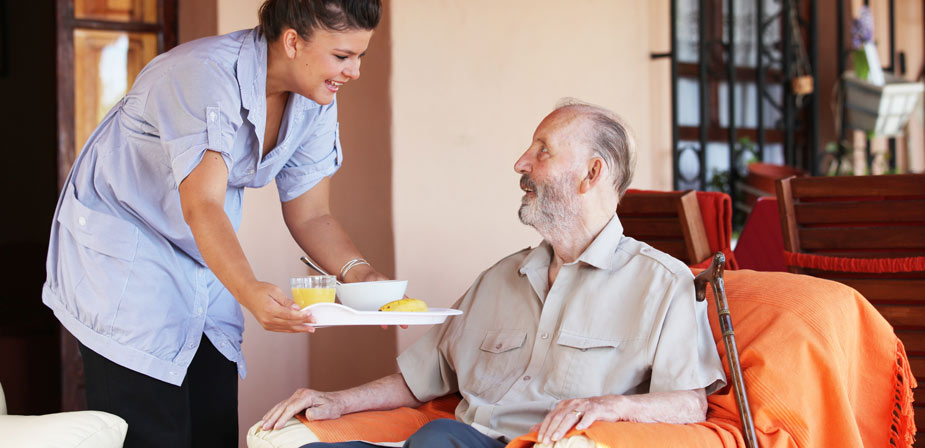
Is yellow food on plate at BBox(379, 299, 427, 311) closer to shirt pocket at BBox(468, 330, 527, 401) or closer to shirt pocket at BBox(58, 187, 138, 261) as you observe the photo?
shirt pocket at BBox(468, 330, 527, 401)

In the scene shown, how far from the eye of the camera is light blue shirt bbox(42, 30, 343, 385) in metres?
1.76

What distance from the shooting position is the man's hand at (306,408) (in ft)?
6.39

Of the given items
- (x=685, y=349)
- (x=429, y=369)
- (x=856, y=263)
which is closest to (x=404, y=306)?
(x=429, y=369)

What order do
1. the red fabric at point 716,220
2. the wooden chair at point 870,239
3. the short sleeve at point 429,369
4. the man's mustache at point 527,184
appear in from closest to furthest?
the man's mustache at point 527,184
the short sleeve at point 429,369
the wooden chair at point 870,239
the red fabric at point 716,220

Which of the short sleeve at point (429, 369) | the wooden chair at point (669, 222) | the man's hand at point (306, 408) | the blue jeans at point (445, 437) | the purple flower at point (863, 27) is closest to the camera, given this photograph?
the blue jeans at point (445, 437)

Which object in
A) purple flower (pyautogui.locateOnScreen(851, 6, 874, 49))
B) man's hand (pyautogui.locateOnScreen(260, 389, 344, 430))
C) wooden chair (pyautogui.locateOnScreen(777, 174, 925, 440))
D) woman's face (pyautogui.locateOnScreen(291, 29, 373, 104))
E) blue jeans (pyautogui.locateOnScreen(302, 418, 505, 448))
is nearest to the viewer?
blue jeans (pyautogui.locateOnScreen(302, 418, 505, 448))

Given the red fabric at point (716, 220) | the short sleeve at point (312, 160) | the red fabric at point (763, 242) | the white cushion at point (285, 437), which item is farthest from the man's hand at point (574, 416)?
the red fabric at point (763, 242)

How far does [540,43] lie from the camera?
343 centimetres

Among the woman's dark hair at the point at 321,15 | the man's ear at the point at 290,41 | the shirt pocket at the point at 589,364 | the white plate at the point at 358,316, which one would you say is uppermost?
the woman's dark hair at the point at 321,15

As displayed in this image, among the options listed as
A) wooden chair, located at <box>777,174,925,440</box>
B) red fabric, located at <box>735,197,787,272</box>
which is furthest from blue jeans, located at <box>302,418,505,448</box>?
red fabric, located at <box>735,197,787,272</box>

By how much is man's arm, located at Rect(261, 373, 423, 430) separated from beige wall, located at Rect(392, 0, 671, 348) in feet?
3.09

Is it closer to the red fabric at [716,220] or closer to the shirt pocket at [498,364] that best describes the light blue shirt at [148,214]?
the shirt pocket at [498,364]

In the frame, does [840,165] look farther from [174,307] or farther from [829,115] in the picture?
[174,307]

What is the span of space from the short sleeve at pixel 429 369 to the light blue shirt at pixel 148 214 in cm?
51
